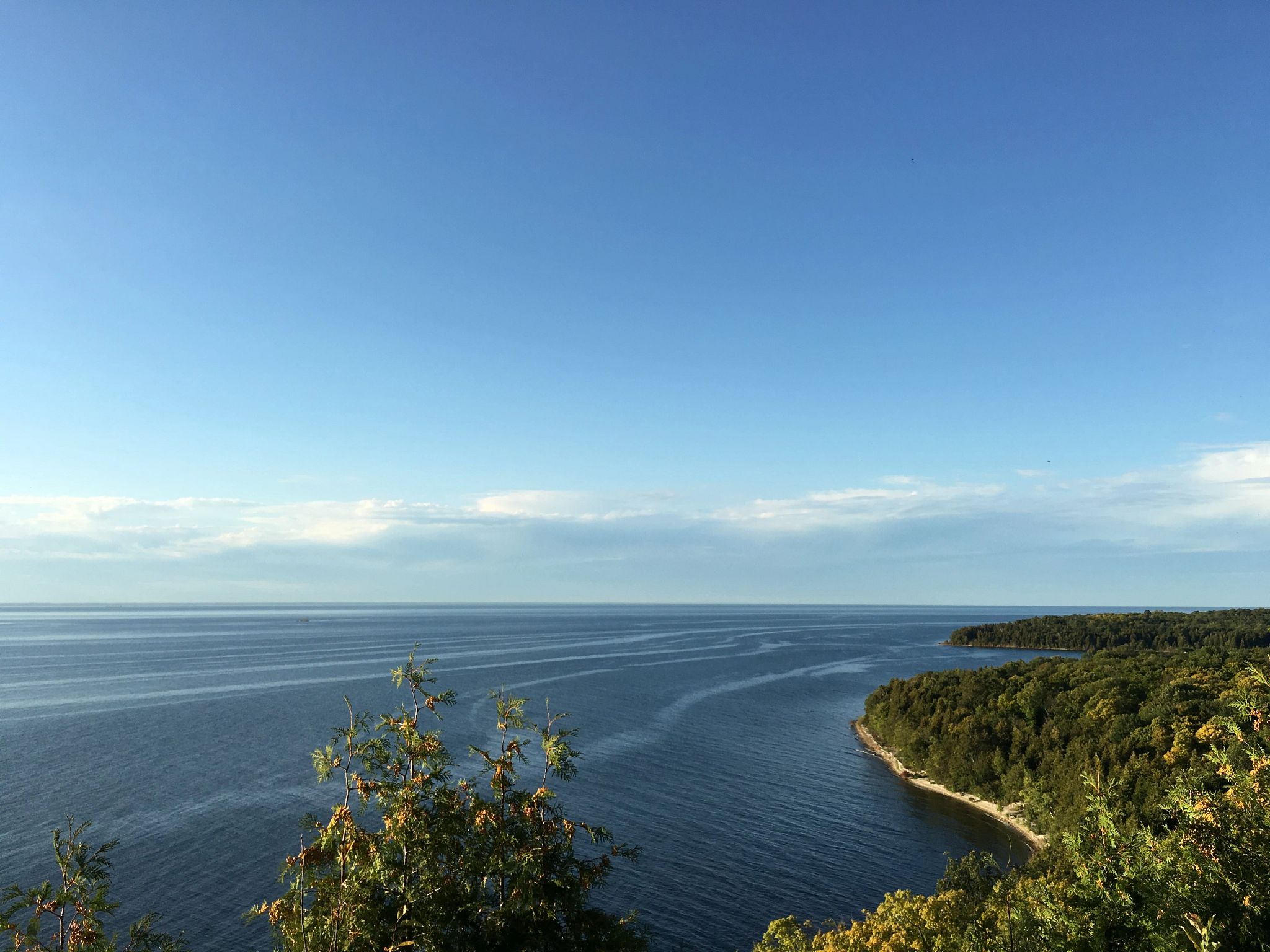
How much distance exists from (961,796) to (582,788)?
36945mm

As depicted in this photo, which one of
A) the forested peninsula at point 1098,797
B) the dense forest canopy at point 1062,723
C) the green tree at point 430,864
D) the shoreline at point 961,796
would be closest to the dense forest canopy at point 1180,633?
the forested peninsula at point 1098,797

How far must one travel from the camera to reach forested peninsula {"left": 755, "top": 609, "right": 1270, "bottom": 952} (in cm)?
1338

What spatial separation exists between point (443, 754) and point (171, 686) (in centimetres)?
12444

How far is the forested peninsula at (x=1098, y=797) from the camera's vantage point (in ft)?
43.9

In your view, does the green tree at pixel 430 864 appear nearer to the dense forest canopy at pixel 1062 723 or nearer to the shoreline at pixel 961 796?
the dense forest canopy at pixel 1062 723

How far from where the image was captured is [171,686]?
112 metres

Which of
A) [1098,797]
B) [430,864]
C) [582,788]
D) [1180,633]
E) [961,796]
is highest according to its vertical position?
[1098,797]

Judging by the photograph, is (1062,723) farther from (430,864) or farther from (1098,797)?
(430,864)

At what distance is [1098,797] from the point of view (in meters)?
15.2

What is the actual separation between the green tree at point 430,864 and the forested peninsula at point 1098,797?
388 inches

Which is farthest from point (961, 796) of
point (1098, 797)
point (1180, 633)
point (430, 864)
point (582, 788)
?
point (1180, 633)

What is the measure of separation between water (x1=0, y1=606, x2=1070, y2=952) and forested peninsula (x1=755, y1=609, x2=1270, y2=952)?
21.5ft

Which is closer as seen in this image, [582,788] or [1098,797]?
[1098,797]

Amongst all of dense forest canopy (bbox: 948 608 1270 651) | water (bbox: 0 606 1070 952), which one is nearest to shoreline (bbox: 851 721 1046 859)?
water (bbox: 0 606 1070 952)
